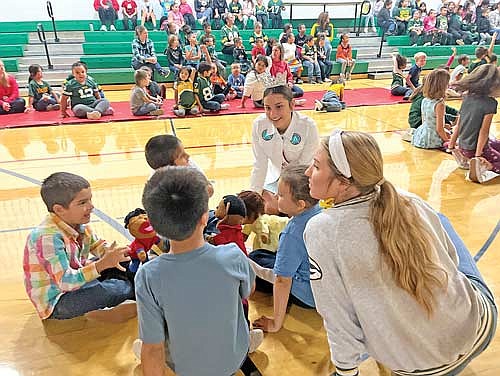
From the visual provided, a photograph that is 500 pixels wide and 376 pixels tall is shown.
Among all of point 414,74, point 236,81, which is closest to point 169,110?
point 236,81

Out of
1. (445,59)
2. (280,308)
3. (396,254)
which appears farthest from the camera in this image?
(445,59)

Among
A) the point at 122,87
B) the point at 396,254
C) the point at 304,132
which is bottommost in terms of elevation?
the point at 122,87

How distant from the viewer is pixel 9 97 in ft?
21.7

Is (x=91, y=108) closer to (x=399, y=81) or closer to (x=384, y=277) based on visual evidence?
(x=399, y=81)

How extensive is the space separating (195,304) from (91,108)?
5.60 meters

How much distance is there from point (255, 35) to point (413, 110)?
596 centimetres

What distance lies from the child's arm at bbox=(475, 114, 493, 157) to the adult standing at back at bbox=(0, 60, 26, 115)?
Result: 6.19 metres

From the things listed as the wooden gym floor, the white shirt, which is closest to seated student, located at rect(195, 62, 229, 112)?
the wooden gym floor

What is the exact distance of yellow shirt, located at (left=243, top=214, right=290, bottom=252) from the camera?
2.45 meters

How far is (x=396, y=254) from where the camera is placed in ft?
4.10

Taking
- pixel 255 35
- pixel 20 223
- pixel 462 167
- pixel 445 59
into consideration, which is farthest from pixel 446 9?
pixel 20 223

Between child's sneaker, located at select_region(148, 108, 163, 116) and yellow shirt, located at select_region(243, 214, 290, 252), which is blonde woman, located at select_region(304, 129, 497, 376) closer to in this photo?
yellow shirt, located at select_region(243, 214, 290, 252)

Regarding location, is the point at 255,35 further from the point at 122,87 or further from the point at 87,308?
the point at 87,308

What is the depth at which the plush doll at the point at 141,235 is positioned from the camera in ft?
7.22
